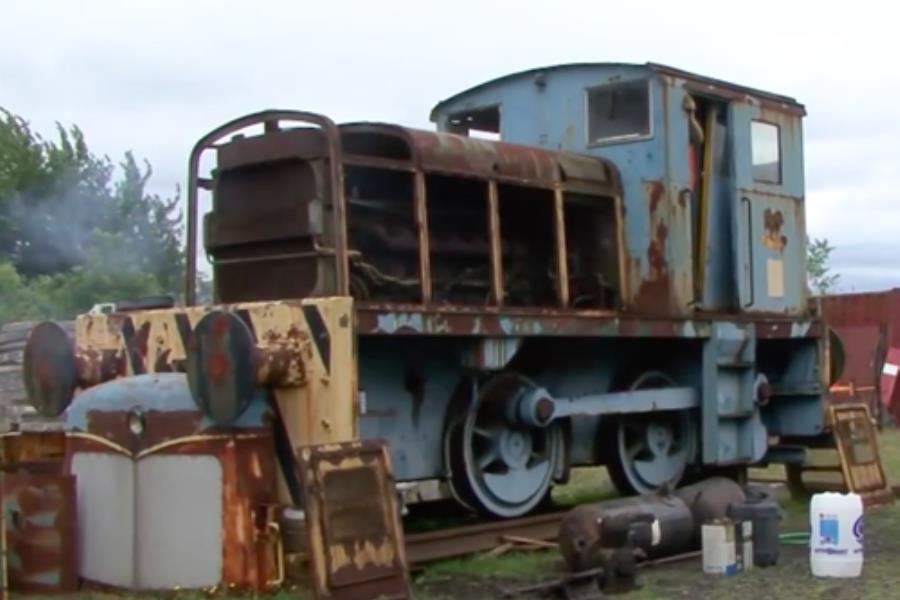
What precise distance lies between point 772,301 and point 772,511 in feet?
10.3

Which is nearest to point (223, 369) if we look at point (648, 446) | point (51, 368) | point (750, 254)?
point (51, 368)

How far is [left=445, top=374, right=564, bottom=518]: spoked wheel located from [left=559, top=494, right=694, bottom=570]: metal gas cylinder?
3.16 ft

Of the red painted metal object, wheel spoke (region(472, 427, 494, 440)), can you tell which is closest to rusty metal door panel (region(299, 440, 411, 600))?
wheel spoke (region(472, 427, 494, 440))

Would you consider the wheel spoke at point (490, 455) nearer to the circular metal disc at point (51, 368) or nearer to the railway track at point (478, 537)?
the railway track at point (478, 537)

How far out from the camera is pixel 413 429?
8266mm

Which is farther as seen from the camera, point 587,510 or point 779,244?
point 779,244

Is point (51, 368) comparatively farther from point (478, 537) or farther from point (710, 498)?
point (710, 498)

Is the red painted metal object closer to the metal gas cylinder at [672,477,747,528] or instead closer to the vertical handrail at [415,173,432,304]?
the metal gas cylinder at [672,477,747,528]

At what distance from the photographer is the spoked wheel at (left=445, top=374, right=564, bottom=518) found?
8430 mm

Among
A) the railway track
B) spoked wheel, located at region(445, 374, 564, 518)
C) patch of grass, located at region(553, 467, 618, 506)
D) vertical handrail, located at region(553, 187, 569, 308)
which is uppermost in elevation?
vertical handrail, located at region(553, 187, 569, 308)

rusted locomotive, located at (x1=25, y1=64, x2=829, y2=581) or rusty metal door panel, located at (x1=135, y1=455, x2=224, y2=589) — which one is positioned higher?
rusted locomotive, located at (x1=25, y1=64, x2=829, y2=581)

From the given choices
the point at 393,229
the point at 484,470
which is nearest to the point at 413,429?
the point at 484,470

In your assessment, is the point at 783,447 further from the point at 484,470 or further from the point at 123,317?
the point at 123,317

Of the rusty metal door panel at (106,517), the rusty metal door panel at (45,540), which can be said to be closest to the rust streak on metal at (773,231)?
the rusty metal door panel at (106,517)
